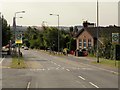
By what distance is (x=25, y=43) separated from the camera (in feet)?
617

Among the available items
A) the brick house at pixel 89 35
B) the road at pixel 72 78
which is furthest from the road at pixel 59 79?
the brick house at pixel 89 35

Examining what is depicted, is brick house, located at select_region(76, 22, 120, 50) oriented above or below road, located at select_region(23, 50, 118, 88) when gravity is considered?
above

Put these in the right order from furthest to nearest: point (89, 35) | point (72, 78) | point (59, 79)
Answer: point (89, 35) < point (72, 78) < point (59, 79)

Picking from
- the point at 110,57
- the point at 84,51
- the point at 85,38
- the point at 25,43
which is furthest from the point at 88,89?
the point at 25,43

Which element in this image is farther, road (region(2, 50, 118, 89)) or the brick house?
the brick house

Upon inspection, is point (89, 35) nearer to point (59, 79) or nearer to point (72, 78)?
point (72, 78)

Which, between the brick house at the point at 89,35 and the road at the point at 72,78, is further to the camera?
the brick house at the point at 89,35

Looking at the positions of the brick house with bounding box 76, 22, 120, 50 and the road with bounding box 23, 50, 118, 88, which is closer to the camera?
the road with bounding box 23, 50, 118, 88

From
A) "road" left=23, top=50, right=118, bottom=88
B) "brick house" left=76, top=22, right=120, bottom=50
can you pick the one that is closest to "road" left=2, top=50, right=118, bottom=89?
"road" left=23, top=50, right=118, bottom=88

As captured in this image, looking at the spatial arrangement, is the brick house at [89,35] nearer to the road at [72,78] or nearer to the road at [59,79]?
the road at [72,78]

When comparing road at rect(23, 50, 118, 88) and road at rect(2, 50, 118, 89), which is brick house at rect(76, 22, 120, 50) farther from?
road at rect(2, 50, 118, 89)

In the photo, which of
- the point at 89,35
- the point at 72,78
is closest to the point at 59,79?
the point at 72,78

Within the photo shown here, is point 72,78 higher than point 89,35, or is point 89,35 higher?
point 89,35

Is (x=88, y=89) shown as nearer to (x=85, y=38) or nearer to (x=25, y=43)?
(x=85, y=38)
